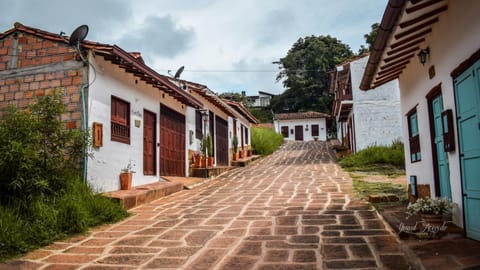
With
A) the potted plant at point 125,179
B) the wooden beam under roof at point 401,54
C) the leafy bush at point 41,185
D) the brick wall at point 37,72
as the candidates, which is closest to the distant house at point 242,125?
the potted plant at point 125,179

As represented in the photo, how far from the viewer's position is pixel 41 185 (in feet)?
17.5

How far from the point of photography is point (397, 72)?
22.8ft

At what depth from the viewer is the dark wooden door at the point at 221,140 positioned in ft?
55.4

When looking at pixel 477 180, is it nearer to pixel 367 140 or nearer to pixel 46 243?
pixel 46 243

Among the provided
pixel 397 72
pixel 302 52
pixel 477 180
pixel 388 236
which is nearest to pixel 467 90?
pixel 477 180

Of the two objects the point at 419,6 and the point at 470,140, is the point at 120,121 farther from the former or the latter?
the point at 470,140

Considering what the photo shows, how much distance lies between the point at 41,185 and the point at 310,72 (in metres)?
34.6

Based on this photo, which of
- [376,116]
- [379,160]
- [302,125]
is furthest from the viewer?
[302,125]

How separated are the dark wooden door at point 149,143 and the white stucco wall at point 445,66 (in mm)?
6189

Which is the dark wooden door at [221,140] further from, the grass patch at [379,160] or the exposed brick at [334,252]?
the exposed brick at [334,252]

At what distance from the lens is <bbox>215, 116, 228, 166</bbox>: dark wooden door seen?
1689 cm

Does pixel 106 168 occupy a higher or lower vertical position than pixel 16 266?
higher

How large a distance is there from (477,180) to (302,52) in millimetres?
36220

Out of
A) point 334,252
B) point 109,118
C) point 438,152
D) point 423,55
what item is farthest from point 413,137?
point 109,118
